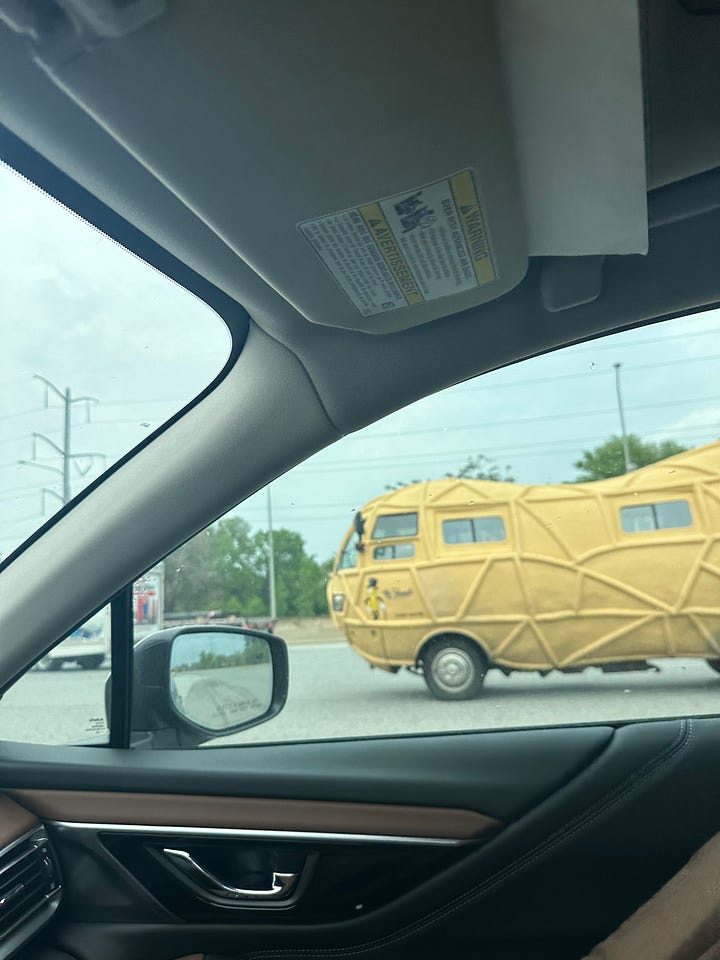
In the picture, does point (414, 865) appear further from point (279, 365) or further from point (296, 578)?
point (279, 365)

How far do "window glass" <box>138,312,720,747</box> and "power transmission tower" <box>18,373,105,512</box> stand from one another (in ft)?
1.06

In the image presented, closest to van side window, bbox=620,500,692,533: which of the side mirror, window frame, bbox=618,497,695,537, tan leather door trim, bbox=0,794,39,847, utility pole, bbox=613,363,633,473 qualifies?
window frame, bbox=618,497,695,537

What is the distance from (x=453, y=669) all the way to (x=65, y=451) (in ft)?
4.29

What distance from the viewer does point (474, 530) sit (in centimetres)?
237

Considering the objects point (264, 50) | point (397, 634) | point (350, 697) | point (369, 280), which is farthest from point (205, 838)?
point (264, 50)

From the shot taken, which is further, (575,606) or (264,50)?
(575,606)

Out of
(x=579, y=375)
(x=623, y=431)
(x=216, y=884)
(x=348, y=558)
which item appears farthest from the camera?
(x=348, y=558)

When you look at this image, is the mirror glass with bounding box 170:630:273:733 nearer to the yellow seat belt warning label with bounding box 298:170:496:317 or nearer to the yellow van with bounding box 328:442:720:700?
the yellow van with bounding box 328:442:720:700

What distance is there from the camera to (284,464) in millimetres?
1866

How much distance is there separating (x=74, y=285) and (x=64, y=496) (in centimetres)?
50

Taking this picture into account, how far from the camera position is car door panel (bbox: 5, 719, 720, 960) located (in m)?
1.84

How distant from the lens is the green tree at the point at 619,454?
2.18 meters

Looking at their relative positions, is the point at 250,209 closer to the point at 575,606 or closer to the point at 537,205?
the point at 537,205

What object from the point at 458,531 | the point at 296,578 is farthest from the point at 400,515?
the point at 296,578
